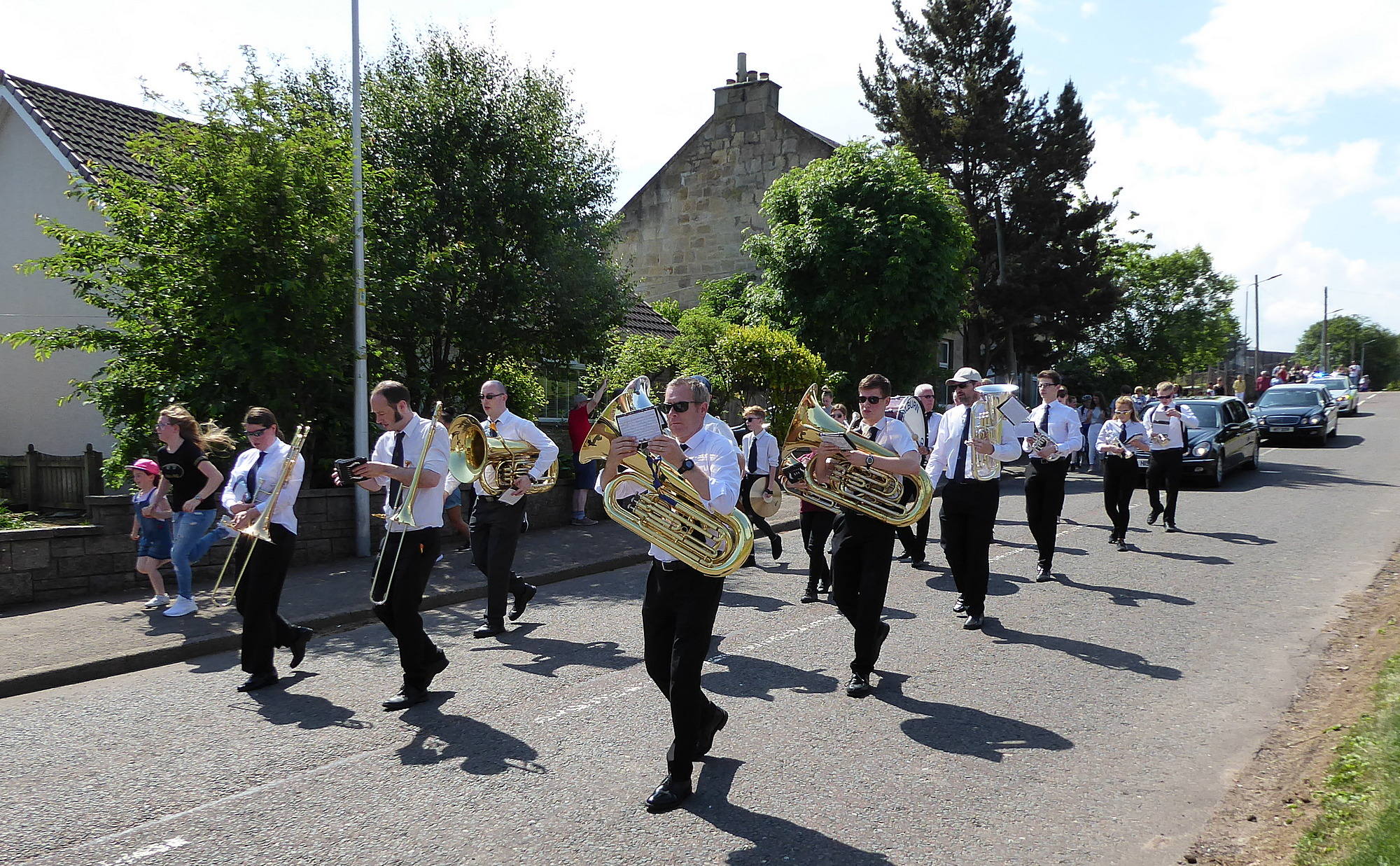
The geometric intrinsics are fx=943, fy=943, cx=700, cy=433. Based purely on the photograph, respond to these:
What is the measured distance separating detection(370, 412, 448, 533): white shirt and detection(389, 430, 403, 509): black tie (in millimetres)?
15

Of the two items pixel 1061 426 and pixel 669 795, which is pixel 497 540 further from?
pixel 1061 426

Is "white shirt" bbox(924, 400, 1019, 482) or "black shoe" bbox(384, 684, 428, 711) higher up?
"white shirt" bbox(924, 400, 1019, 482)

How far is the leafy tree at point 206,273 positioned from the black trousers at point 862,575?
7.01 metres

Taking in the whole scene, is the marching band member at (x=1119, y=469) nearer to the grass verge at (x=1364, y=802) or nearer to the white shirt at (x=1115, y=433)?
the white shirt at (x=1115, y=433)

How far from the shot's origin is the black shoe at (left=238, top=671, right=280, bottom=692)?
6340mm

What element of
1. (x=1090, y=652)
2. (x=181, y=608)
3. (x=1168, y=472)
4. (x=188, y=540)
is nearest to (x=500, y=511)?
(x=188, y=540)

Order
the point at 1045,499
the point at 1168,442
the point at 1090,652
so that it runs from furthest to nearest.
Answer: the point at 1168,442 → the point at 1045,499 → the point at 1090,652

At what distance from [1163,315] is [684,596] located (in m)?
44.5

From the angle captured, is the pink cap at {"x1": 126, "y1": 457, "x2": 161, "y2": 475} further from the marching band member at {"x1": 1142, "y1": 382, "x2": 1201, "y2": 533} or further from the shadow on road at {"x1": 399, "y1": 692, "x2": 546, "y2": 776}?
the marching band member at {"x1": 1142, "y1": 382, "x2": 1201, "y2": 533}

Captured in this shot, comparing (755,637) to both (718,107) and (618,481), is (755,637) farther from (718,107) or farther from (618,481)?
(718,107)

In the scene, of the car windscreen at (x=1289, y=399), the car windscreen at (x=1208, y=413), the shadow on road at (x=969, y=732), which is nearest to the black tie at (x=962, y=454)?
the shadow on road at (x=969, y=732)

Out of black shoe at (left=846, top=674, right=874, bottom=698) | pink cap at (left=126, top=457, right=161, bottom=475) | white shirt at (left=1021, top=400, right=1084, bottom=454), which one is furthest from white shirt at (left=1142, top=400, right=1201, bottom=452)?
pink cap at (left=126, top=457, right=161, bottom=475)

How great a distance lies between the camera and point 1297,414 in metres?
24.9

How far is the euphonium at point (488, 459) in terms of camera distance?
6.85 meters
